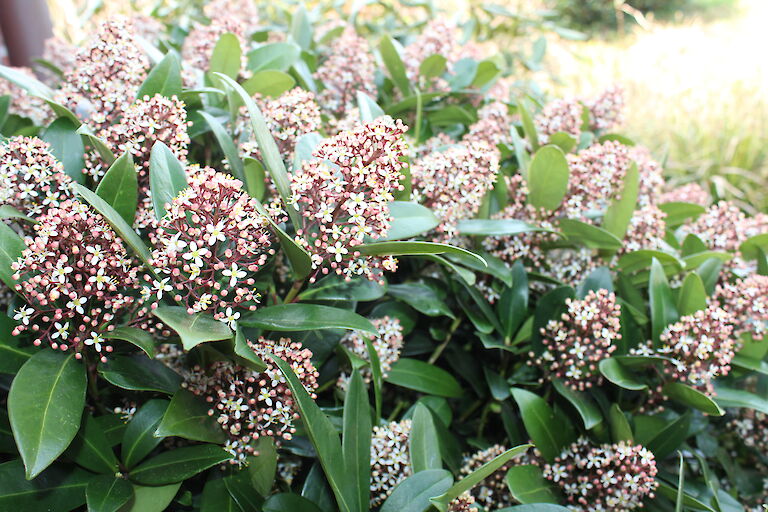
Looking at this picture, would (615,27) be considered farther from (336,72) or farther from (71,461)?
(71,461)

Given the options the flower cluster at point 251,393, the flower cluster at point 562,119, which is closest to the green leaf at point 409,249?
the flower cluster at point 251,393

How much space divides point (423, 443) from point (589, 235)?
2.82 feet

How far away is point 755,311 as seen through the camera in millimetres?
1893

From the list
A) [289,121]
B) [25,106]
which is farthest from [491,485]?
[25,106]

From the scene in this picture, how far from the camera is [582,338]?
5.99ft

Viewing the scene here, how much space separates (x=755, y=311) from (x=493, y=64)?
1425 millimetres

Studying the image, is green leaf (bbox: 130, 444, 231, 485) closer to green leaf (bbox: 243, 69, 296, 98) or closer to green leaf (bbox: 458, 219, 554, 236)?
green leaf (bbox: 458, 219, 554, 236)

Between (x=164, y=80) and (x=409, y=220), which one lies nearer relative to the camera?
(x=409, y=220)

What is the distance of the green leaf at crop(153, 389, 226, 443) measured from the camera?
4.31 feet

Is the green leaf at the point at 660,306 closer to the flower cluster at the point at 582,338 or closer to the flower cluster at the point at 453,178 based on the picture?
the flower cluster at the point at 582,338

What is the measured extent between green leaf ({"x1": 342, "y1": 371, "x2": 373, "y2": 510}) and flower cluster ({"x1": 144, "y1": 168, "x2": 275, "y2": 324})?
1.32ft

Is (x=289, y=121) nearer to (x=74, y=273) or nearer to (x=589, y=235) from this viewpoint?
(x=74, y=273)

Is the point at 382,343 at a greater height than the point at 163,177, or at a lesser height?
lesser

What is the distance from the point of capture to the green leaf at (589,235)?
1915mm
